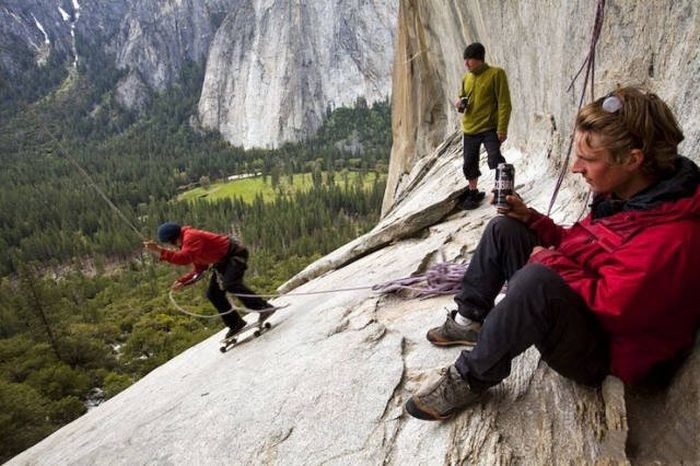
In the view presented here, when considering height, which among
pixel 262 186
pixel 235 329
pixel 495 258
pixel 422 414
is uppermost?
pixel 495 258

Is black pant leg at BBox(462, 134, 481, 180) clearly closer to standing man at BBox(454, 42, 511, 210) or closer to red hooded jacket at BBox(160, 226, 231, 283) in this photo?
standing man at BBox(454, 42, 511, 210)

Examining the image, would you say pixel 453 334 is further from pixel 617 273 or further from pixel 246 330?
pixel 246 330

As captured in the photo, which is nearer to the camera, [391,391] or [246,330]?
[391,391]

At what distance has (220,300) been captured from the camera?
303 inches

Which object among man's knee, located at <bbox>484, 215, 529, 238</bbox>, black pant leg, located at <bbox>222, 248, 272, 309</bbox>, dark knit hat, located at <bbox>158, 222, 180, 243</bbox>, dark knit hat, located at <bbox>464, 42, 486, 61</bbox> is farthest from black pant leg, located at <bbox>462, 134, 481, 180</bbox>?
man's knee, located at <bbox>484, 215, 529, 238</bbox>

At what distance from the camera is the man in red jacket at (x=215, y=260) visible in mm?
7051

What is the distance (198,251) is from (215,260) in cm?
36

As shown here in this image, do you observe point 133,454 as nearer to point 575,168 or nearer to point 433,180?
point 575,168

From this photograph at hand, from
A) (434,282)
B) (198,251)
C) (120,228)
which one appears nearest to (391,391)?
(434,282)

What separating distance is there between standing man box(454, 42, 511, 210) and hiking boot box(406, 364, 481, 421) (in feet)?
19.2

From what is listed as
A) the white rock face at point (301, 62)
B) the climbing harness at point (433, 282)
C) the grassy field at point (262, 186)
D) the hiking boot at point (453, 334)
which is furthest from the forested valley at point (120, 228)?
the white rock face at point (301, 62)

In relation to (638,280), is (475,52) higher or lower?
higher

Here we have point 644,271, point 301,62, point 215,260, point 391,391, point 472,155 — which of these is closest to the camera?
point 644,271

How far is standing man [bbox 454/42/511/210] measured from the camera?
26.4 ft
